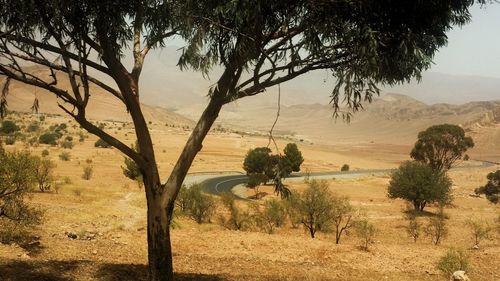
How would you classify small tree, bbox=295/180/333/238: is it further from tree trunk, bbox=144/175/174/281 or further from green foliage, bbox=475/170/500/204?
green foliage, bbox=475/170/500/204

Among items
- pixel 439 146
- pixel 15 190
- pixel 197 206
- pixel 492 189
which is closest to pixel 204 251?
pixel 15 190

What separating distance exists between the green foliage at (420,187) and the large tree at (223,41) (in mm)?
30448

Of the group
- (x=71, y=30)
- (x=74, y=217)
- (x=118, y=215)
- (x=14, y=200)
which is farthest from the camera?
(x=118, y=215)

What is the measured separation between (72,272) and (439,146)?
56.0 metres

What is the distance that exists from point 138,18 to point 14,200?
878 cm

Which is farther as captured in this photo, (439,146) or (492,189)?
(439,146)

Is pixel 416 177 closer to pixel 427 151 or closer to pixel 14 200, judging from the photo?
pixel 427 151

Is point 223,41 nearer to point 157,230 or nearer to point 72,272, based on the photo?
point 157,230

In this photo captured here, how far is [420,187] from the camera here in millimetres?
37344

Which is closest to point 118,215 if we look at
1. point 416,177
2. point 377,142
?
point 416,177

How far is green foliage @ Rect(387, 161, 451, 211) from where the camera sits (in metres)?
37.1

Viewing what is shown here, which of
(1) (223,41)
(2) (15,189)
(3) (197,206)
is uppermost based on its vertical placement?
(1) (223,41)

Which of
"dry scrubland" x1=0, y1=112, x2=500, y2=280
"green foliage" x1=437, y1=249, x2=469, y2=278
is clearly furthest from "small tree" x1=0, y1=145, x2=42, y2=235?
"green foliage" x1=437, y1=249, x2=469, y2=278

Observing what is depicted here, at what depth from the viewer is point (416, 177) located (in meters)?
37.7
